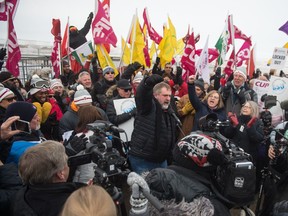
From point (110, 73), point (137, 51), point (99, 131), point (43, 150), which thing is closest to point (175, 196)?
point (99, 131)

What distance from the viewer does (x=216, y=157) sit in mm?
1773

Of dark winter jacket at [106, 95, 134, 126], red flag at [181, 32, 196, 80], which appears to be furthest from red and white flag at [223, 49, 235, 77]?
dark winter jacket at [106, 95, 134, 126]

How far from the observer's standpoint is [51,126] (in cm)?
400

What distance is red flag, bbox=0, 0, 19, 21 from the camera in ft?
16.1

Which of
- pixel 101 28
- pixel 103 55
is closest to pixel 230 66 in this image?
pixel 103 55

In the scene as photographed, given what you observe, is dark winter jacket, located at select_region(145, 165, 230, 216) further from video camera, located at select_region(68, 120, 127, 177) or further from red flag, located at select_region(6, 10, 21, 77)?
red flag, located at select_region(6, 10, 21, 77)

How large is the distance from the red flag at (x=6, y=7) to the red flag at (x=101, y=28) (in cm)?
162

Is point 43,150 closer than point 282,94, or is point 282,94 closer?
point 43,150

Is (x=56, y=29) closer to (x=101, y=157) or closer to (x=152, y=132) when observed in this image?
(x=152, y=132)

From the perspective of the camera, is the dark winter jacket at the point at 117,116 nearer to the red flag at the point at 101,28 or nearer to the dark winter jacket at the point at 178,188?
the dark winter jacket at the point at 178,188

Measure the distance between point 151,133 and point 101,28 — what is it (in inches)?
147

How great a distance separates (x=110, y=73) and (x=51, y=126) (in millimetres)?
1720

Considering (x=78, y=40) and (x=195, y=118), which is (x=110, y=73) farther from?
(x=78, y=40)

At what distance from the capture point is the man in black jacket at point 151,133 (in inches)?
120
